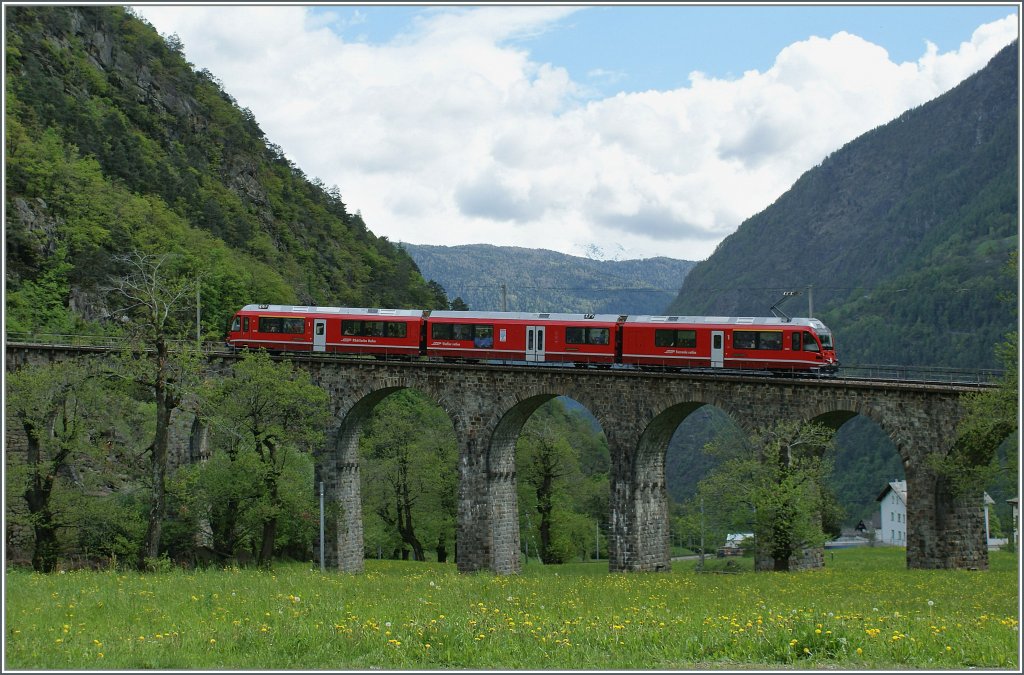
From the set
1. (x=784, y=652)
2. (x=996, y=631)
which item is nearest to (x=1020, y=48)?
(x=996, y=631)

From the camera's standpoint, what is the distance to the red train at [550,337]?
1729 inches

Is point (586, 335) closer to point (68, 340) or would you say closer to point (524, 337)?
point (524, 337)

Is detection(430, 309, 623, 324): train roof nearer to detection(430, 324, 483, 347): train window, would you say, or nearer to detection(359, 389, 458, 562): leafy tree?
detection(430, 324, 483, 347): train window

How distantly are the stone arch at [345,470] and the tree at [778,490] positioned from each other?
1819 centimetres

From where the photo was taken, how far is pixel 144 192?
97.2m

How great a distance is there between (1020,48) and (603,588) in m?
20.0

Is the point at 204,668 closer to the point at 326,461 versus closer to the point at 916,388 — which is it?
the point at 916,388

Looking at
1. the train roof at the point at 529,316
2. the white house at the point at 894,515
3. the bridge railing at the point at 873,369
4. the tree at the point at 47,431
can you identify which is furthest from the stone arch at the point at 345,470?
the white house at the point at 894,515

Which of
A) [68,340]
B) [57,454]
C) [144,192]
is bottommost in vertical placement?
[57,454]

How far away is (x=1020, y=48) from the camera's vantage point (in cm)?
1911

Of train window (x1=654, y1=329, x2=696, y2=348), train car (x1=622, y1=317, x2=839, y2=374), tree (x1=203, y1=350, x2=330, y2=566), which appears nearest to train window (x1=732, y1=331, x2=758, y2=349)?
train car (x1=622, y1=317, x2=839, y2=374)

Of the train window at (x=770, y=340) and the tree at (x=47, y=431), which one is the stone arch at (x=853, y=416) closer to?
the train window at (x=770, y=340)

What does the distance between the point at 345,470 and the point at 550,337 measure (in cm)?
1449

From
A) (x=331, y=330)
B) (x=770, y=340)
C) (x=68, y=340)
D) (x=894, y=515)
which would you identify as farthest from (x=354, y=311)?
(x=894, y=515)
